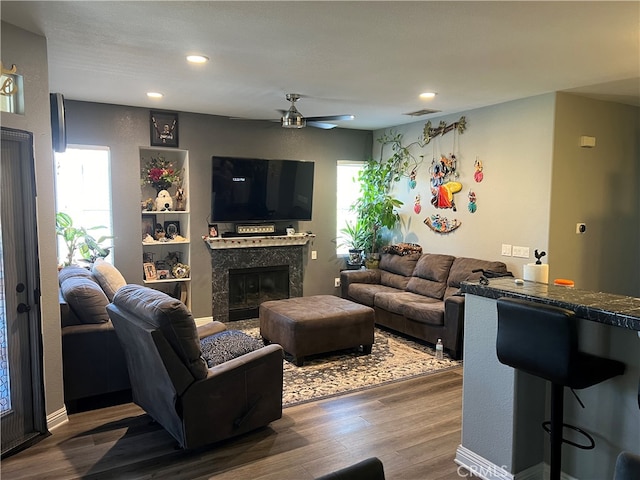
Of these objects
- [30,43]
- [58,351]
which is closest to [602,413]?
[58,351]

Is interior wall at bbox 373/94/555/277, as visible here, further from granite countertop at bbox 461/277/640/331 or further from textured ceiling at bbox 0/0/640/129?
granite countertop at bbox 461/277/640/331

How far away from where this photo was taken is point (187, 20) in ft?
9.19

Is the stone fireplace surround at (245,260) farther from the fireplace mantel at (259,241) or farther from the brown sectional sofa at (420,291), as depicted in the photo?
the brown sectional sofa at (420,291)

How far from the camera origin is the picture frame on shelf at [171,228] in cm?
590

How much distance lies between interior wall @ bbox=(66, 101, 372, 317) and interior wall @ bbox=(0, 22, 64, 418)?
2244 millimetres

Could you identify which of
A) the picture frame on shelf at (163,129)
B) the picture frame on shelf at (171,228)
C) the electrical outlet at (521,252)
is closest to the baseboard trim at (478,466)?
the electrical outlet at (521,252)

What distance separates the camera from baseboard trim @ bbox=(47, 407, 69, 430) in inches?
125

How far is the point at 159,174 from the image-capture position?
5.70 m

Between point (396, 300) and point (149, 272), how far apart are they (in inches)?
119

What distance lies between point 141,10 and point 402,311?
393cm

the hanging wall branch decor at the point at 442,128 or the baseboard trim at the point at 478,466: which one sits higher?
the hanging wall branch decor at the point at 442,128

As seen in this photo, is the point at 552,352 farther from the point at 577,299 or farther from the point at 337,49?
the point at 337,49

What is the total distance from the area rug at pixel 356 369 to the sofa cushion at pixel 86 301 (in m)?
1.58

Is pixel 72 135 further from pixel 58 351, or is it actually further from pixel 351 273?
pixel 351 273
